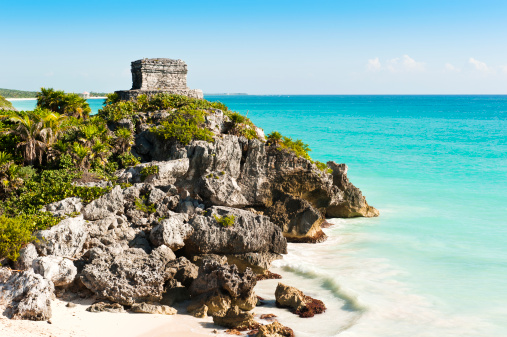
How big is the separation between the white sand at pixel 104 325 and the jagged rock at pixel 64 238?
4.52 ft

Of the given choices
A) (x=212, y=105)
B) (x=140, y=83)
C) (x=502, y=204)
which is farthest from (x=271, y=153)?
(x=502, y=204)

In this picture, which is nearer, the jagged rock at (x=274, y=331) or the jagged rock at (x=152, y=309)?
the jagged rock at (x=274, y=331)

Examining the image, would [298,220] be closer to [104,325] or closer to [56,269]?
[104,325]

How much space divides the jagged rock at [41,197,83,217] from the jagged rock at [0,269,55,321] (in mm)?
2658

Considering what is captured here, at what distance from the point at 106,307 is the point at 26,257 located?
84.6 inches

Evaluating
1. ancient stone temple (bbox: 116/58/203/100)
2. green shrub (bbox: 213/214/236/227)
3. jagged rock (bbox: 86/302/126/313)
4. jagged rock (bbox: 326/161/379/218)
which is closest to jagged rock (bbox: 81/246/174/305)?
jagged rock (bbox: 86/302/126/313)

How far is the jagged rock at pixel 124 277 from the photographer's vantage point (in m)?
9.28

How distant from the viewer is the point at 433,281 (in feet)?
37.6

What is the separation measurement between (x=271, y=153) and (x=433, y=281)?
274 inches

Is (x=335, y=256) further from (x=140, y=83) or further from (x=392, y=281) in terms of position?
(x=140, y=83)

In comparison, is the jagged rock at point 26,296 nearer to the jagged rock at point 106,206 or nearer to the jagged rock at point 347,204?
the jagged rock at point 106,206

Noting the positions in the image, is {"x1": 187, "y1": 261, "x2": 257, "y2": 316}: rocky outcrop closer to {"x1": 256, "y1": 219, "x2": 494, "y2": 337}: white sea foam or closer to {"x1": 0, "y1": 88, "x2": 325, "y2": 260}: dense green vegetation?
{"x1": 256, "y1": 219, "x2": 494, "y2": 337}: white sea foam

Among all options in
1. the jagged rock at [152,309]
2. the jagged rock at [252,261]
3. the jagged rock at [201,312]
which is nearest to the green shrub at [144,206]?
the jagged rock at [252,261]

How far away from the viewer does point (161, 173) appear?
13703mm
